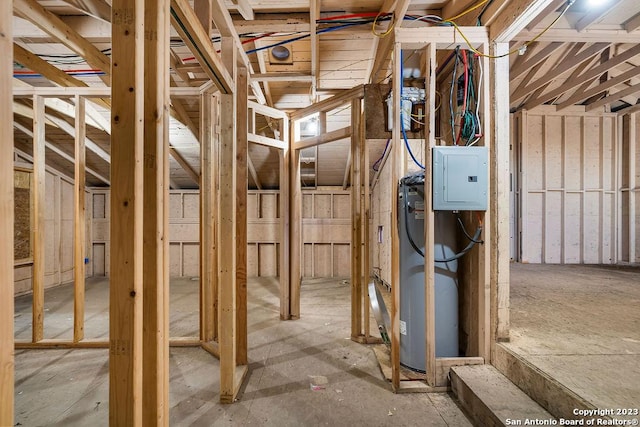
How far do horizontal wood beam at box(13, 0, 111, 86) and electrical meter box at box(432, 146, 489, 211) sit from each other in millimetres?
3094

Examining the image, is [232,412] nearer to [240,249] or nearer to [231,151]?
[240,249]

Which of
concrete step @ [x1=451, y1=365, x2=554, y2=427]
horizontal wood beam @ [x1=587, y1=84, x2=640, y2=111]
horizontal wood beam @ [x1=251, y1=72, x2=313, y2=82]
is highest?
horizontal wood beam @ [x1=587, y1=84, x2=640, y2=111]

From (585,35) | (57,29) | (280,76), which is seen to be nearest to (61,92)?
(57,29)

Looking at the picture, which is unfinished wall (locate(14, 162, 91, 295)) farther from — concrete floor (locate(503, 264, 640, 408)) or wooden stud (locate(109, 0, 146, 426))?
concrete floor (locate(503, 264, 640, 408))

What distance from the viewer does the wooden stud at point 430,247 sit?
1890mm

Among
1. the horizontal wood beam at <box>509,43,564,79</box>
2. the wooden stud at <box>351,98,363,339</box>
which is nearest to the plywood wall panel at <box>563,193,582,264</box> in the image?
the horizontal wood beam at <box>509,43,564,79</box>

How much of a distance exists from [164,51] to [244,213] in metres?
1.33

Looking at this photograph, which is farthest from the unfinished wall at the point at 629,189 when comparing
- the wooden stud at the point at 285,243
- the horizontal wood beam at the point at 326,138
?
the wooden stud at the point at 285,243

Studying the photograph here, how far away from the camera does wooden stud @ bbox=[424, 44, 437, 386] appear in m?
1.89

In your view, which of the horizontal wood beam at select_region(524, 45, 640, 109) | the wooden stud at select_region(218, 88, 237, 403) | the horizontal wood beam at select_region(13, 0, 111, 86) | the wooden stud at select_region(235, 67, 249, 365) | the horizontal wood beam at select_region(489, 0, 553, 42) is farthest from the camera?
the horizontal wood beam at select_region(524, 45, 640, 109)

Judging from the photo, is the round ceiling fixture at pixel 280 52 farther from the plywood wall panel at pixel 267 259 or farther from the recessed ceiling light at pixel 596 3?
the plywood wall panel at pixel 267 259

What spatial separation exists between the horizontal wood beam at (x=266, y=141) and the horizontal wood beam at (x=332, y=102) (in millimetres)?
361

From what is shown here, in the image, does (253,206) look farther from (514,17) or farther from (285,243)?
(514,17)

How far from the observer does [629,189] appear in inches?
195
